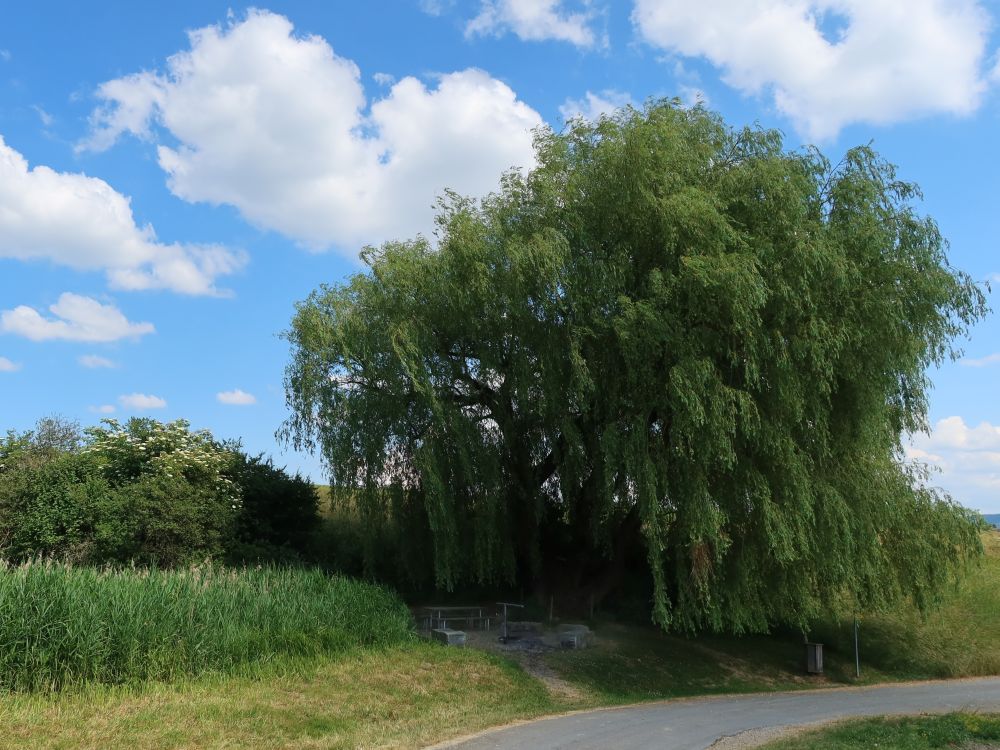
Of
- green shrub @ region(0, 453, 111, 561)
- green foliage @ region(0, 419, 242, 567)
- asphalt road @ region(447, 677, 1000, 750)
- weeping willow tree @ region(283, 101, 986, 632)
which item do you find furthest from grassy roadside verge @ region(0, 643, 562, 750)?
green shrub @ region(0, 453, 111, 561)

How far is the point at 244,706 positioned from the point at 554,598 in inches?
457

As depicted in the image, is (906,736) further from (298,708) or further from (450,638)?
(450,638)

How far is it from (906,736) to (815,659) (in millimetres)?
10420

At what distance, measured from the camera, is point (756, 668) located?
20.3 metres

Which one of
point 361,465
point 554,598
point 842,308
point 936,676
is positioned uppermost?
point 842,308

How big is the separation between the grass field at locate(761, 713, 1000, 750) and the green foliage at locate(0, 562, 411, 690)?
833 centimetres

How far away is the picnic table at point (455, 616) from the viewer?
65.7 ft

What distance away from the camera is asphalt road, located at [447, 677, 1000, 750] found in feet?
35.9

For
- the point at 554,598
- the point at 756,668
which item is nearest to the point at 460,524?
the point at 554,598

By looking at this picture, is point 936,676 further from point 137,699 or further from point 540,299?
point 137,699

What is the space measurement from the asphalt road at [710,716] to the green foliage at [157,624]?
4.67 meters

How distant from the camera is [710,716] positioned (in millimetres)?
13555

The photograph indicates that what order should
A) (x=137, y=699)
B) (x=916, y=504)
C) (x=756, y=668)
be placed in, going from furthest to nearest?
(x=756, y=668) → (x=916, y=504) → (x=137, y=699)

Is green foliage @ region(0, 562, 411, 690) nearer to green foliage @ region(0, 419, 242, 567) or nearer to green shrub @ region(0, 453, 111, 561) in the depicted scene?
green foliage @ region(0, 419, 242, 567)
